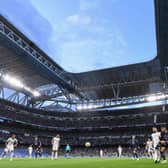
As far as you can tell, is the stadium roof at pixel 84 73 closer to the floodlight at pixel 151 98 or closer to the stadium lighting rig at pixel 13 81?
the stadium lighting rig at pixel 13 81

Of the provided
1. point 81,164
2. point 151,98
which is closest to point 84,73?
point 151,98

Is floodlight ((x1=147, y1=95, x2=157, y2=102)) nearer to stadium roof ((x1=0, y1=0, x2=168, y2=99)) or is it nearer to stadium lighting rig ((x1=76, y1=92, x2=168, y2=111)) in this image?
stadium lighting rig ((x1=76, y1=92, x2=168, y2=111))

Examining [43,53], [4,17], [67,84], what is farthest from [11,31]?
[67,84]

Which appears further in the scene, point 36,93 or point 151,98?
point 36,93

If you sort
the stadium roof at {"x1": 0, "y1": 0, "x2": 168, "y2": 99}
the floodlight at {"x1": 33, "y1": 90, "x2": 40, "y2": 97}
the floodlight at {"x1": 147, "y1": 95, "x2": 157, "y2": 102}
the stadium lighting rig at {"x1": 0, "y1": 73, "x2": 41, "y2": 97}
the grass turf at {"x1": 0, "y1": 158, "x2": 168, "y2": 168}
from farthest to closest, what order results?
1. the floodlight at {"x1": 33, "y1": 90, "x2": 40, "y2": 97}
2. the floodlight at {"x1": 147, "y1": 95, "x2": 157, "y2": 102}
3. the stadium lighting rig at {"x1": 0, "y1": 73, "x2": 41, "y2": 97}
4. the stadium roof at {"x1": 0, "y1": 0, "x2": 168, "y2": 99}
5. the grass turf at {"x1": 0, "y1": 158, "x2": 168, "y2": 168}

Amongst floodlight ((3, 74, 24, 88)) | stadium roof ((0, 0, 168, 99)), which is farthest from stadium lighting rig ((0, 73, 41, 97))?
stadium roof ((0, 0, 168, 99))

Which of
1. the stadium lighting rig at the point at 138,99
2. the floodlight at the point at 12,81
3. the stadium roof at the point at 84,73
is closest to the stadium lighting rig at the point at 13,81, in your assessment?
the floodlight at the point at 12,81

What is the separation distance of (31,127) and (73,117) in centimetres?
1193

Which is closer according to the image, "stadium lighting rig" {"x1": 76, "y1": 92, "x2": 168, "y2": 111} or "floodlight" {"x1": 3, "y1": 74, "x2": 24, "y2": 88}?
"floodlight" {"x1": 3, "y1": 74, "x2": 24, "y2": 88}

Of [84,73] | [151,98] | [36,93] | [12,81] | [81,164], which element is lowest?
[81,164]

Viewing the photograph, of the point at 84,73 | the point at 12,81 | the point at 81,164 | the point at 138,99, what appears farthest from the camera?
the point at 138,99

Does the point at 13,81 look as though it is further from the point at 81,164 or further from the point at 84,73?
the point at 81,164

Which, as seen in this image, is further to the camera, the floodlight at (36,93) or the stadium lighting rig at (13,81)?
the floodlight at (36,93)

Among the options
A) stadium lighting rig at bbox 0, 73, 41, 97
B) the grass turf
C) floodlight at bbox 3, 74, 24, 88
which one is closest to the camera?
the grass turf
